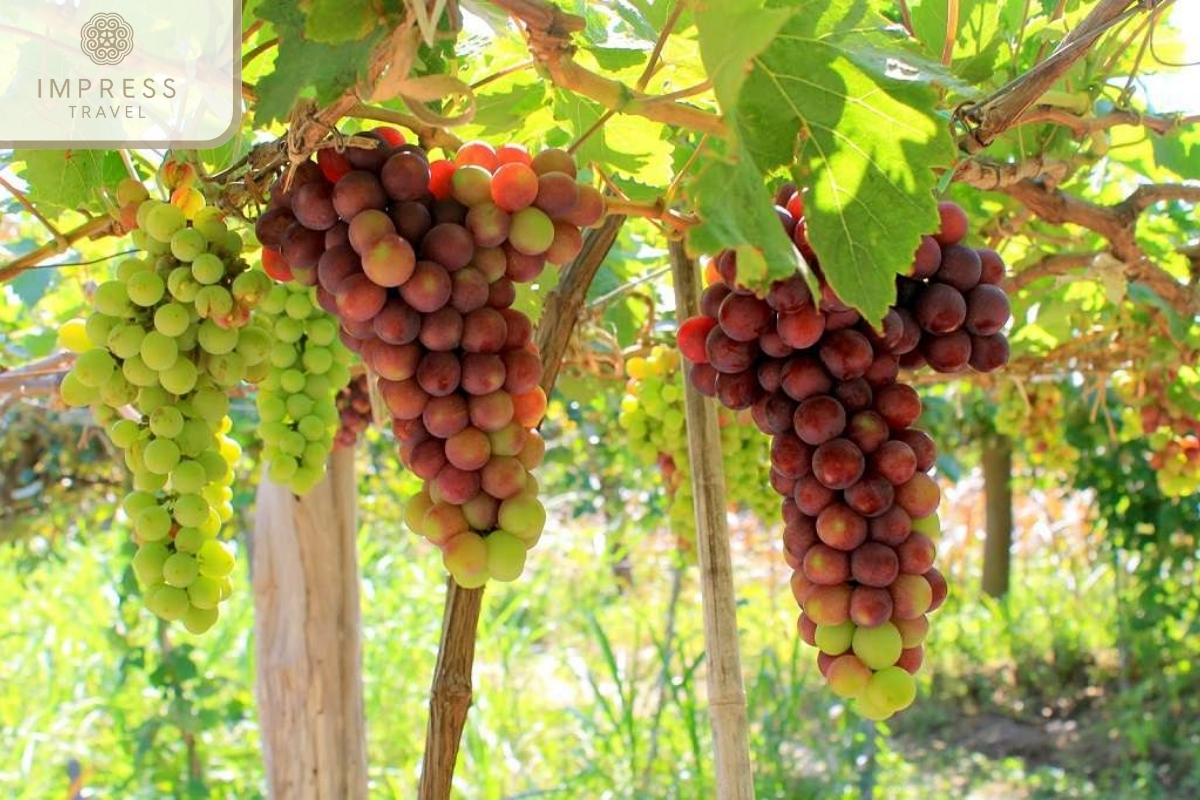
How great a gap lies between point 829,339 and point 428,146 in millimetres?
355

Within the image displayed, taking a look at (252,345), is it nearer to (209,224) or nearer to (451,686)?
(209,224)

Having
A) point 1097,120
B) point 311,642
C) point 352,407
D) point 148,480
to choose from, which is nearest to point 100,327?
point 148,480

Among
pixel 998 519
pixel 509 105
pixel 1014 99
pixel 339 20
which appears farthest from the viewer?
pixel 998 519

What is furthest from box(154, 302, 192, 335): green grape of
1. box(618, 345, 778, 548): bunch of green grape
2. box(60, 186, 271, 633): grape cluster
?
box(618, 345, 778, 548): bunch of green grape

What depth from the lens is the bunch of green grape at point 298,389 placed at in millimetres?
1337

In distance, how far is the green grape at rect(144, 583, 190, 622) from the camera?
0.85 m

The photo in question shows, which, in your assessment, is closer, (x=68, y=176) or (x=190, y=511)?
(x=190, y=511)

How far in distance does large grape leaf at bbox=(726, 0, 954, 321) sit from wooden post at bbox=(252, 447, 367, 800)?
4.98 feet

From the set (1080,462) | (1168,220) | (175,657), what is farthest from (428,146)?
(1080,462)

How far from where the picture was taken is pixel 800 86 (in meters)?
0.83

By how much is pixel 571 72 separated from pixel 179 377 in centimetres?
39

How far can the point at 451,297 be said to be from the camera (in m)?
0.75

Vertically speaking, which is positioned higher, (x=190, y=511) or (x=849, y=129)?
(x=849, y=129)

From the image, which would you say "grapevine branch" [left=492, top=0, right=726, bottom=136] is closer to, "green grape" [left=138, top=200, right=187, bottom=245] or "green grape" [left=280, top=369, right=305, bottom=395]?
"green grape" [left=138, top=200, right=187, bottom=245]
